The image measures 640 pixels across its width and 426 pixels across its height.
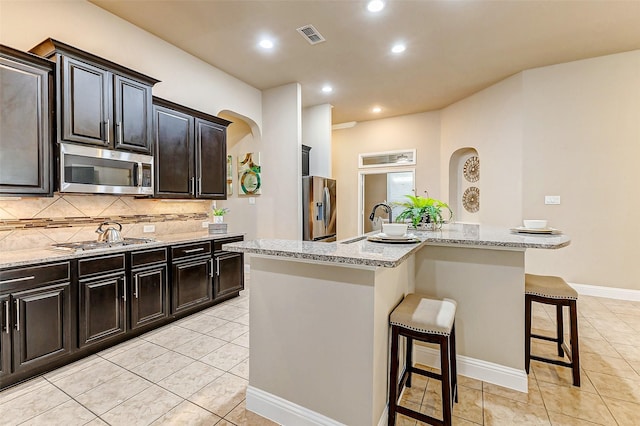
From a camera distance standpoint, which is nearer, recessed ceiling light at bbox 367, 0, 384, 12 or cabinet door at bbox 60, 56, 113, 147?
cabinet door at bbox 60, 56, 113, 147

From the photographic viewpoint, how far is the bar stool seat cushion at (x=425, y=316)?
156 centimetres

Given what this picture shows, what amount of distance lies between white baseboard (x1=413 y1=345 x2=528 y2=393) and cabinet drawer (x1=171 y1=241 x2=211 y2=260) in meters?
2.47

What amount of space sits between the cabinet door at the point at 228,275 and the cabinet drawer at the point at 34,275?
1.54m

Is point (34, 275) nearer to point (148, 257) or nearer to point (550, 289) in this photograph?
point (148, 257)

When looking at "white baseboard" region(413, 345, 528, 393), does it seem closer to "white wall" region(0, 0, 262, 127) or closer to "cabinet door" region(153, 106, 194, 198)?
"cabinet door" region(153, 106, 194, 198)

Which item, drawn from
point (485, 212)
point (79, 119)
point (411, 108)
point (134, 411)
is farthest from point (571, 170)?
point (79, 119)

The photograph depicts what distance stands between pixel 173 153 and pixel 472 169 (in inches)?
211

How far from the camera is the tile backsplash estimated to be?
8.11 ft

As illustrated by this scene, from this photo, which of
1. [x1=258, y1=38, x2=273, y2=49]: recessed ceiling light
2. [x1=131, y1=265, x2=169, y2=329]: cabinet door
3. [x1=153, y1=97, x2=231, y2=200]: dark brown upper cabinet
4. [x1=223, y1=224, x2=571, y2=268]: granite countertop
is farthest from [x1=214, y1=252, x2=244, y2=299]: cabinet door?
[x1=258, y1=38, x2=273, y2=49]: recessed ceiling light

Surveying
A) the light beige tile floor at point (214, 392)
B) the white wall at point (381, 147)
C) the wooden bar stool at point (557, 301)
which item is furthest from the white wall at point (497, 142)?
the wooden bar stool at point (557, 301)

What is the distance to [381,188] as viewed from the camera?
25.8 feet

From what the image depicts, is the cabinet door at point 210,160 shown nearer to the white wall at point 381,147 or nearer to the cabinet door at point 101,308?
the cabinet door at point 101,308

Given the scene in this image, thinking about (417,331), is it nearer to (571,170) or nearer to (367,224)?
(571,170)

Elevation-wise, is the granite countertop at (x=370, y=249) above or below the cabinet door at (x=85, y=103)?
below
